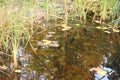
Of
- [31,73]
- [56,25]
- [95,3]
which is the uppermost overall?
[95,3]

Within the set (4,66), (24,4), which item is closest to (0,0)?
(24,4)

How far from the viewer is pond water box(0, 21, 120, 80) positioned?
9.34ft

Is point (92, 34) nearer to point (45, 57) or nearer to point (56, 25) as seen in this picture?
point (56, 25)

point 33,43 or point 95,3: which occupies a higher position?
point 95,3

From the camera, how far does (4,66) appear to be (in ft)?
9.45

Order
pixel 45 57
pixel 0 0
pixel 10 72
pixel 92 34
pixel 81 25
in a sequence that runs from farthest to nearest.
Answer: pixel 81 25 → pixel 92 34 → pixel 45 57 → pixel 0 0 → pixel 10 72

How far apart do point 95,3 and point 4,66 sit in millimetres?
2143

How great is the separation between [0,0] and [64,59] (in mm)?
928

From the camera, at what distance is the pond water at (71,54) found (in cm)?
285

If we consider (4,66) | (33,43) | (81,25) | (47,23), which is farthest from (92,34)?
(4,66)

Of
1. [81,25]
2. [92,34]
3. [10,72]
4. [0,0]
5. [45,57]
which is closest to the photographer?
[10,72]

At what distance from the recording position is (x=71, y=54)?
3295 mm

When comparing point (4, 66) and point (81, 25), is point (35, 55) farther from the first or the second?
point (81, 25)

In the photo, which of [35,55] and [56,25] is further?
[56,25]
